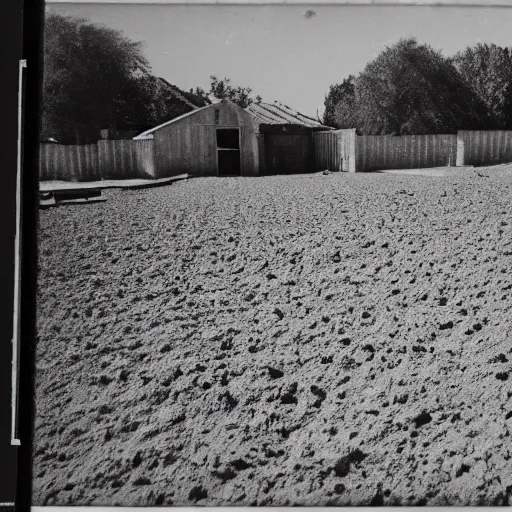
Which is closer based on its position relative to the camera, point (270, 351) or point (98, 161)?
point (270, 351)

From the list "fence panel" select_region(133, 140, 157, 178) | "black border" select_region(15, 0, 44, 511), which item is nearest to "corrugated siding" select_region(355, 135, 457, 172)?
"fence panel" select_region(133, 140, 157, 178)

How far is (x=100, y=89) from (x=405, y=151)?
1.06 m

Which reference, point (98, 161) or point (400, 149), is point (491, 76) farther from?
point (98, 161)

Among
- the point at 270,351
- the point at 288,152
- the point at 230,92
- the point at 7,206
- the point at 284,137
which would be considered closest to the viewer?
the point at 7,206

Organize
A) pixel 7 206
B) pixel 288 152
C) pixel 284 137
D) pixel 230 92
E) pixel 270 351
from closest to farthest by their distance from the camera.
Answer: pixel 7 206 < pixel 270 351 < pixel 230 92 < pixel 284 137 < pixel 288 152

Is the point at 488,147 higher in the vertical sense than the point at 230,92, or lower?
lower

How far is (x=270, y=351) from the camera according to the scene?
1585 millimetres

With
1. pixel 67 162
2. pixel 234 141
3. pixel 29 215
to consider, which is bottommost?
pixel 29 215

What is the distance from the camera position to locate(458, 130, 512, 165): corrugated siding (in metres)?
1.73

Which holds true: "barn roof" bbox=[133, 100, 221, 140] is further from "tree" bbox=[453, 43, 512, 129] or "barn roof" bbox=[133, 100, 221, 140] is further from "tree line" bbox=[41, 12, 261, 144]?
Answer: "tree" bbox=[453, 43, 512, 129]

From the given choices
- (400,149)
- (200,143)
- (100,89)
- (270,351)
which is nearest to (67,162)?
(100,89)

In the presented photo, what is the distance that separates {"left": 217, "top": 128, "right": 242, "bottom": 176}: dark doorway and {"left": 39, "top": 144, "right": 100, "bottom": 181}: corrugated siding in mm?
419

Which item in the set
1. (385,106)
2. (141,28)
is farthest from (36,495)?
(385,106)

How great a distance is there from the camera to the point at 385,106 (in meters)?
1.78
